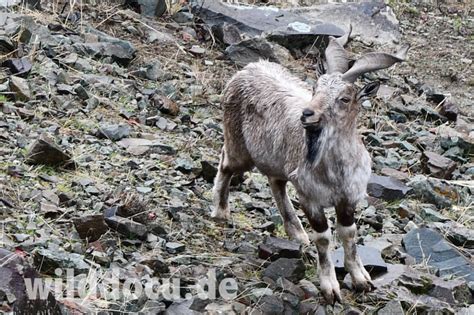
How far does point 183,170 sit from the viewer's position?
7.84 meters

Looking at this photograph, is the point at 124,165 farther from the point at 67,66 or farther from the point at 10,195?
the point at 67,66

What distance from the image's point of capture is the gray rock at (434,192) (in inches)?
319

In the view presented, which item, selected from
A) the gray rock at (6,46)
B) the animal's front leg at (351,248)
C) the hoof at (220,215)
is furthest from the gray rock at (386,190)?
the gray rock at (6,46)

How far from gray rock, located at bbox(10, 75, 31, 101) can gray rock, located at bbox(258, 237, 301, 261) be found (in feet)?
9.92

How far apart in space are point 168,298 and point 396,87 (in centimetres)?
654

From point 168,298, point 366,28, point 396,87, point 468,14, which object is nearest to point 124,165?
point 168,298

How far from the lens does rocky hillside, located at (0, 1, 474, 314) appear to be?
5848 mm

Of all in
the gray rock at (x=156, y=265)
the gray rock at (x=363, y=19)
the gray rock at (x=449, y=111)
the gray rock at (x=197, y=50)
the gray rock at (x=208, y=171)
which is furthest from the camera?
the gray rock at (x=363, y=19)

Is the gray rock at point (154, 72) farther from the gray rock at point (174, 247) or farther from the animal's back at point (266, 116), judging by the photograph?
the gray rock at point (174, 247)

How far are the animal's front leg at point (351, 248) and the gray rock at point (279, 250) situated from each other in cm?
43

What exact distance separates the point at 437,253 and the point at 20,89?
161 inches

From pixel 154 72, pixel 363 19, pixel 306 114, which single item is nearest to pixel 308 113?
pixel 306 114

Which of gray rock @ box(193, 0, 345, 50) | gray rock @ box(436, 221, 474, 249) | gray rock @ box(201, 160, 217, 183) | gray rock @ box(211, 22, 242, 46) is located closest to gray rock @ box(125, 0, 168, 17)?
gray rock @ box(193, 0, 345, 50)

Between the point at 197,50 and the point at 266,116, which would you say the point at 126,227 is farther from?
the point at 197,50
